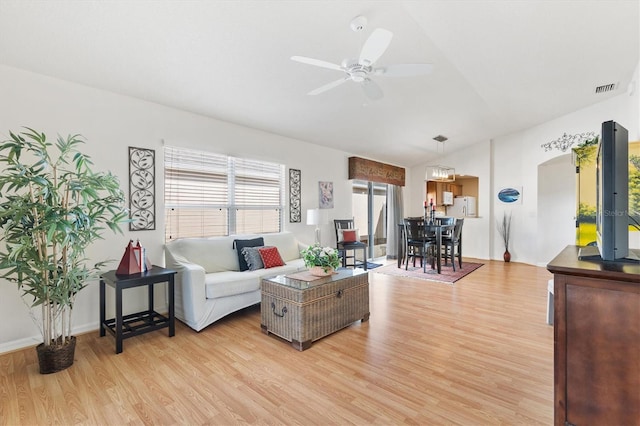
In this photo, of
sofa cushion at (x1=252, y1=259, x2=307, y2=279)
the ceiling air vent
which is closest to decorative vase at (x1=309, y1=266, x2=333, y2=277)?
sofa cushion at (x1=252, y1=259, x2=307, y2=279)

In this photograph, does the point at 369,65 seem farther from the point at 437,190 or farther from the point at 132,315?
the point at 437,190

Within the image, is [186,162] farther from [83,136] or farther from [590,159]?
[590,159]

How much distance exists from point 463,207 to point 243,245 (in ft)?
21.8

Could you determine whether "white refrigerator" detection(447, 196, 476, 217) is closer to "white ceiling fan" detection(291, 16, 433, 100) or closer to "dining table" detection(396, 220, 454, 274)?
"dining table" detection(396, 220, 454, 274)

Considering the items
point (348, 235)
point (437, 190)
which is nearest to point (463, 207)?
point (437, 190)

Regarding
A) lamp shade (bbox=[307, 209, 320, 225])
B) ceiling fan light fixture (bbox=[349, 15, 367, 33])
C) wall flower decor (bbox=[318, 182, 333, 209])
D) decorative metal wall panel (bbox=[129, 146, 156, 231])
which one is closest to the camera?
ceiling fan light fixture (bbox=[349, 15, 367, 33])

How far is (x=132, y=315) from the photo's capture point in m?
3.09

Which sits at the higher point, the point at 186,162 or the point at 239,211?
the point at 186,162

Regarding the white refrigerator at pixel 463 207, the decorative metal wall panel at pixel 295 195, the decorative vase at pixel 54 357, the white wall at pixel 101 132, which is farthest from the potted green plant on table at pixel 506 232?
the decorative vase at pixel 54 357

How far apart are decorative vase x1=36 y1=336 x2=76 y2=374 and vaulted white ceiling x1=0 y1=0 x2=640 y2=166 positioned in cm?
241

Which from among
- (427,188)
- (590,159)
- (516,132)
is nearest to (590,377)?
(590,159)

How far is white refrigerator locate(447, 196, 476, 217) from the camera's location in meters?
8.08

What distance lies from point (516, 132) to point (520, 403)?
6.55 metres

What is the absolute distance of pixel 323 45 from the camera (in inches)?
114
